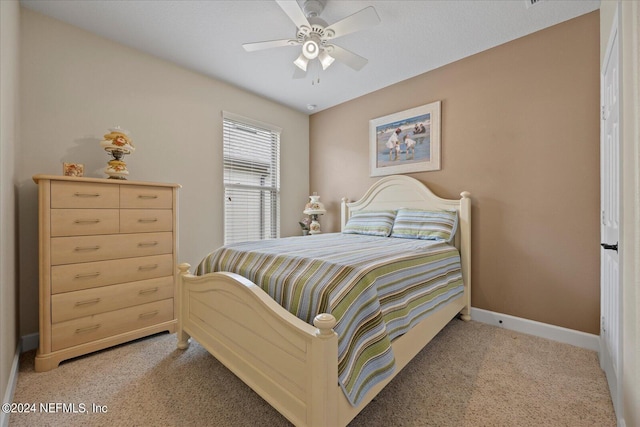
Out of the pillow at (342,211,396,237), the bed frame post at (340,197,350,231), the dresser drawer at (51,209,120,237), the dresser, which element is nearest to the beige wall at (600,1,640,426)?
the pillow at (342,211,396,237)

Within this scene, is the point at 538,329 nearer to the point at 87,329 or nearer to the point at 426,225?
the point at 426,225

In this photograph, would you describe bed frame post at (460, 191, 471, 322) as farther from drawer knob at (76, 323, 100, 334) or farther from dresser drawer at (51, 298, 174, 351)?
drawer knob at (76, 323, 100, 334)

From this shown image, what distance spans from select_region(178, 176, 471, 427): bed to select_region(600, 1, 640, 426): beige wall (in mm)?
842

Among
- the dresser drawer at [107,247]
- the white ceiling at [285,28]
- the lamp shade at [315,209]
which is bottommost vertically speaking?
the dresser drawer at [107,247]

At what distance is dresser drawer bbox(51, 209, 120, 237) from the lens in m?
1.78

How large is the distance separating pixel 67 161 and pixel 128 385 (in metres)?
1.77

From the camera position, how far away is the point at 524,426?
128 centimetres

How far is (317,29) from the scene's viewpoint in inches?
74.3

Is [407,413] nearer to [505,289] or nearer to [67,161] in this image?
[505,289]

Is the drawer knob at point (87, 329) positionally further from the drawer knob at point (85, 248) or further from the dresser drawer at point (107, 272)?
the drawer knob at point (85, 248)

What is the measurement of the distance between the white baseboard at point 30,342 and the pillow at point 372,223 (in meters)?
2.74

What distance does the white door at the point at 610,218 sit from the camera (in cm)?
137

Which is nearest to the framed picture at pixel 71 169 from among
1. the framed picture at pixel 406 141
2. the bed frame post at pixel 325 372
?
the bed frame post at pixel 325 372

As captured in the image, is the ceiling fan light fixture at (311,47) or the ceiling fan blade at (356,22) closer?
the ceiling fan blade at (356,22)
